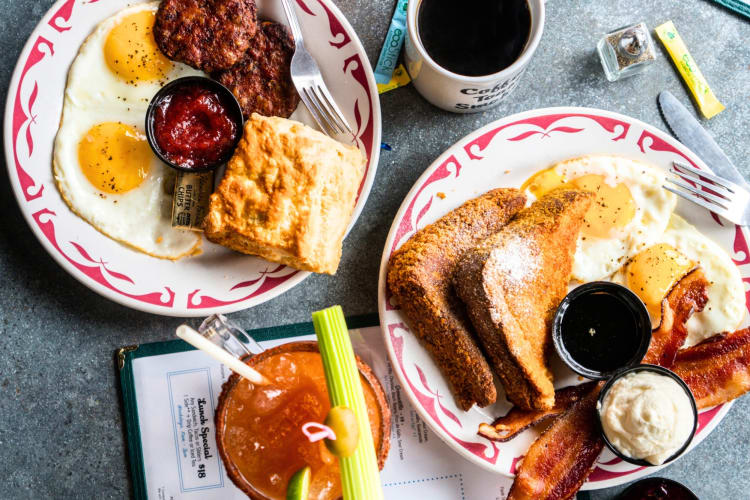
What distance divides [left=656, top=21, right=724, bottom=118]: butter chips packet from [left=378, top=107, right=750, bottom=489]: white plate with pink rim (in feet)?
1.20

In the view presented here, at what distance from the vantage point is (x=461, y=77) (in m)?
2.20

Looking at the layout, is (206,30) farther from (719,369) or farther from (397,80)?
(719,369)

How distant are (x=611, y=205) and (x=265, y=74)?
1.48 meters

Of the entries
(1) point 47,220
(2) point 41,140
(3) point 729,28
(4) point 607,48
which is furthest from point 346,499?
(3) point 729,28

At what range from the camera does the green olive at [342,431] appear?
1884mm

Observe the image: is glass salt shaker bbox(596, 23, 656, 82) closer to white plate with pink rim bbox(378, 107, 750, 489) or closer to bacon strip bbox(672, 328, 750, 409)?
white plate with pink rim bbox(378, 107, 750, 489)

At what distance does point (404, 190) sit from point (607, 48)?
1063mm

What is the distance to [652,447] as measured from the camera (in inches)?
88.5

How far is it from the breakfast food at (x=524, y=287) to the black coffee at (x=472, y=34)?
584 millimetres

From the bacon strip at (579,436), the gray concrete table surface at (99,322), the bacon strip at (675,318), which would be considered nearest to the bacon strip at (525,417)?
the bacon strip at (579,436)

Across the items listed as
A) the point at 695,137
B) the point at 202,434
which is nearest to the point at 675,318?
the point at 695,137

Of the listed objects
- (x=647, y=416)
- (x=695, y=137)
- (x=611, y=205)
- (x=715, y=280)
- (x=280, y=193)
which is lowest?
(x=647, y=416)

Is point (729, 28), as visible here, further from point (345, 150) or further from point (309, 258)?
point (309, 258)

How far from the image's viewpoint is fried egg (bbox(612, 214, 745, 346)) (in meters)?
2.50
